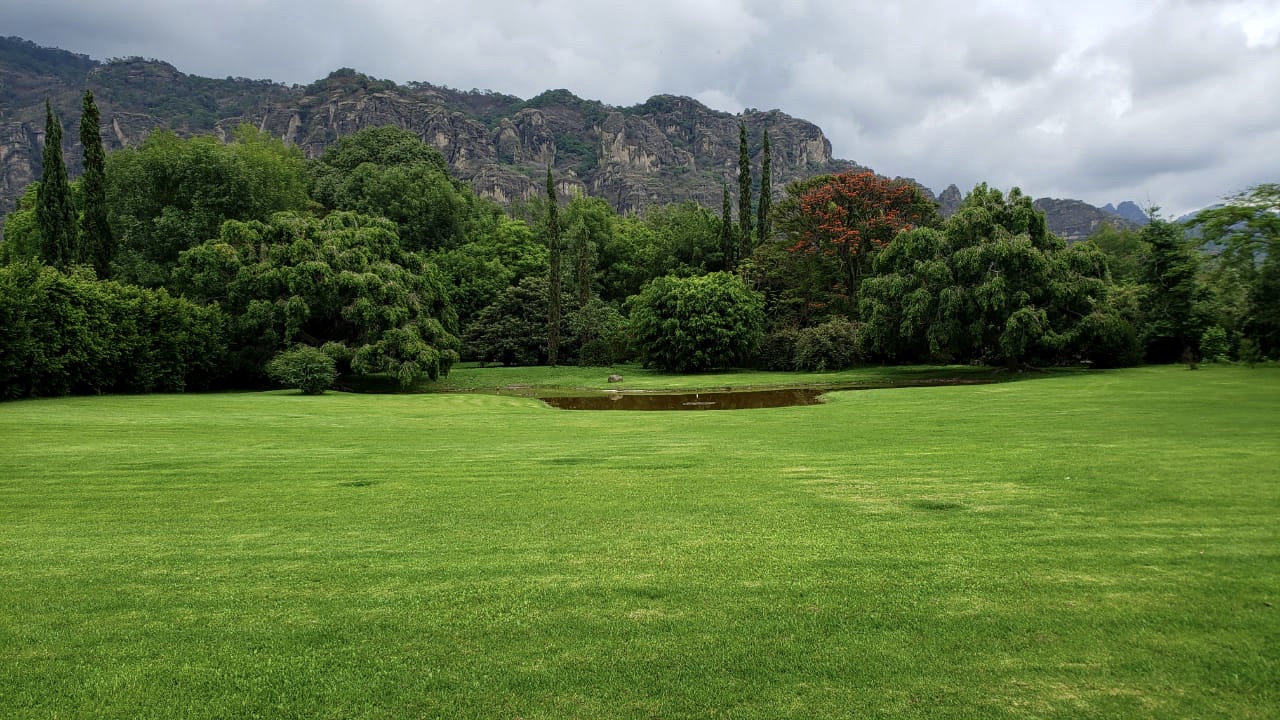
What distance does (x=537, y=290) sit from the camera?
54781 mm

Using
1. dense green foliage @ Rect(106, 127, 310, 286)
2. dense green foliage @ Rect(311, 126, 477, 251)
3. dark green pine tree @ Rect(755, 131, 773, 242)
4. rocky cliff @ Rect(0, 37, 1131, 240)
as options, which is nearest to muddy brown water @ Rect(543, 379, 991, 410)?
dark green pine tree @ Rect(755, 131, 773, 242)


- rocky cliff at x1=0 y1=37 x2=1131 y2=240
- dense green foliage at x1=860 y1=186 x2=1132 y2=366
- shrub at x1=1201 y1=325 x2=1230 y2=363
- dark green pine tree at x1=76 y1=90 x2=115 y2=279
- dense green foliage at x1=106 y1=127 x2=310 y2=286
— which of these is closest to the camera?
dark green pine tree at x1=76 y1=90 x2=115 y2=279

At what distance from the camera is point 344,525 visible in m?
7.48

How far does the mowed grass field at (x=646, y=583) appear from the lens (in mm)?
3936

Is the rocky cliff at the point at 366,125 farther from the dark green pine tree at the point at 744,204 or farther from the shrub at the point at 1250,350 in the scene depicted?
the shrub at the point at 1250,350

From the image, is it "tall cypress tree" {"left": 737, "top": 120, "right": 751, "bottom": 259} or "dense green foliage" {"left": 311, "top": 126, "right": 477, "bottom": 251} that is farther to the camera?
"dense green foliage" {"left": 311, "top": 126, "right": 477, "bottom": 251}

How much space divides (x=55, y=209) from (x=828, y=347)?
40790 mm

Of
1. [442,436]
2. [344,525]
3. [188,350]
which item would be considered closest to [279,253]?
[188,350]

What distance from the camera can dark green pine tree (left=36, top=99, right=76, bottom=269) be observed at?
101 feet

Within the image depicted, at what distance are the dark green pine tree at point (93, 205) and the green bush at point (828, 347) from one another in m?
38.5

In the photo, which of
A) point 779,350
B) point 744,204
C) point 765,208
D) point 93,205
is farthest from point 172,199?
point 765,208

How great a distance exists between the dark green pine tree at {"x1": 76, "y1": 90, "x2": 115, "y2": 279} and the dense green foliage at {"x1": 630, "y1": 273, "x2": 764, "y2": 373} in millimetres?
29946

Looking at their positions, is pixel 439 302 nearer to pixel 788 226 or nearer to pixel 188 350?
pixel 188 350

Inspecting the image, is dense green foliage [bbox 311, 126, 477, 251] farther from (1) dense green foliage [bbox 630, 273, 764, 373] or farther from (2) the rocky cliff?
(2) the rocky cliff
